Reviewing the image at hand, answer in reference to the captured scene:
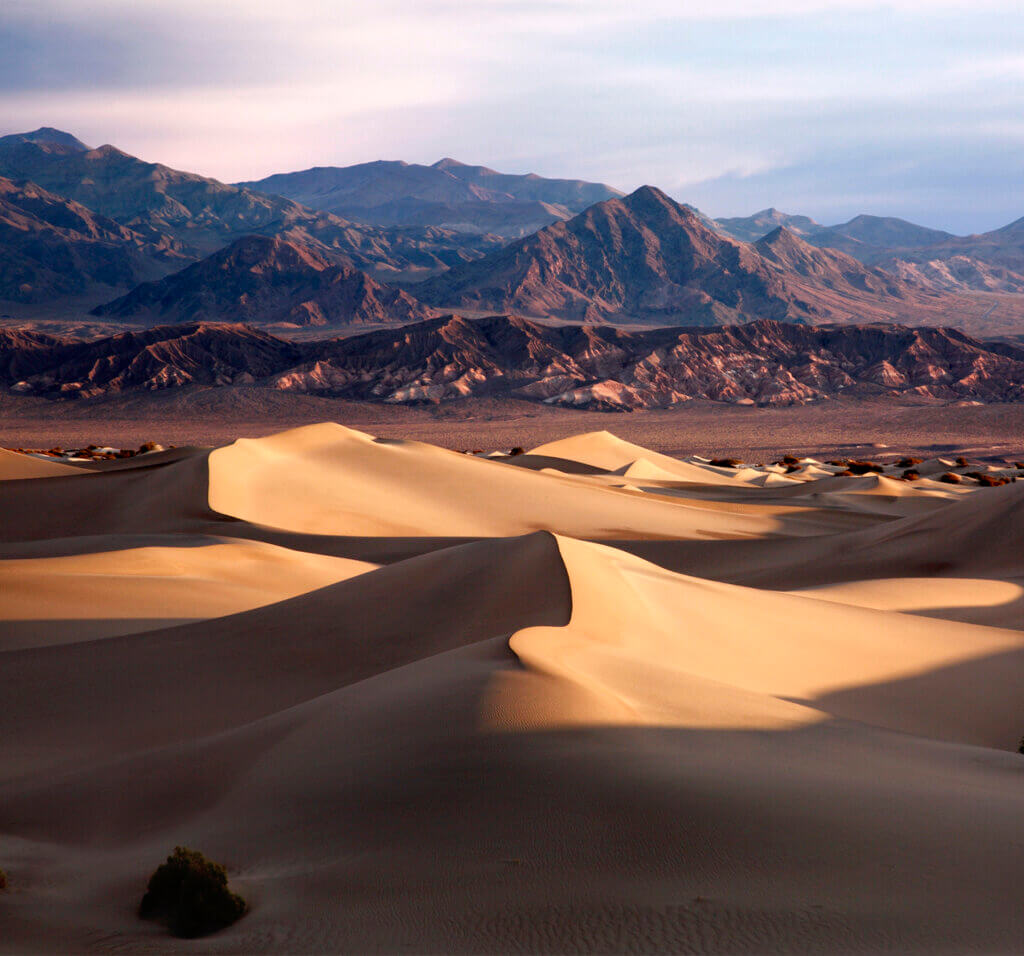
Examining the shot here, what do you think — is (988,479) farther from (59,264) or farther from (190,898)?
(59,264)

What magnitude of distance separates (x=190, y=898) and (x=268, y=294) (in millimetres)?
159815

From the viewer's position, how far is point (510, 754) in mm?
5430

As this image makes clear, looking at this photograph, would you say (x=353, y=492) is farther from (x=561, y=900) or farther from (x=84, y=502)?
(x=561, y=900)

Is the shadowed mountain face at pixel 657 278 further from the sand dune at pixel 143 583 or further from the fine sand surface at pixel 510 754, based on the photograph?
the fine sand surface at pixel 510 754

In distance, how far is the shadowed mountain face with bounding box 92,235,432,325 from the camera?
482ft

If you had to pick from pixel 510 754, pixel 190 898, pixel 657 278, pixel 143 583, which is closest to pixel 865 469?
pixel 143 583

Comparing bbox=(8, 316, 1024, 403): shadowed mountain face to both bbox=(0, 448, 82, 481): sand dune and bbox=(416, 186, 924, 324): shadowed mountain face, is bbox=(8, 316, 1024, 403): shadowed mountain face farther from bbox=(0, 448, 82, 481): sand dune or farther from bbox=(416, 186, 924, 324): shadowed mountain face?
bbox=(416, 186, 924, 324): shadowed mountain face

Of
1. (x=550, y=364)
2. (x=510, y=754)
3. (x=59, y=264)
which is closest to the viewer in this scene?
(x=510, y=754)

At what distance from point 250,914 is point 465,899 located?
89 centimetres

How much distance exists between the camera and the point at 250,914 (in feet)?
14.1

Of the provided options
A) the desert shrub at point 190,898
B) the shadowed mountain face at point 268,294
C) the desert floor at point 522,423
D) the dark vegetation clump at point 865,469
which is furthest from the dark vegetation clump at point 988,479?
the shadowed mountain face at point 268,294

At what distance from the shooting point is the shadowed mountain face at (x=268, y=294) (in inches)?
5782

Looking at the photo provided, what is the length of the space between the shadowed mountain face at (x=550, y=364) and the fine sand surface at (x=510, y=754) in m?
70.0

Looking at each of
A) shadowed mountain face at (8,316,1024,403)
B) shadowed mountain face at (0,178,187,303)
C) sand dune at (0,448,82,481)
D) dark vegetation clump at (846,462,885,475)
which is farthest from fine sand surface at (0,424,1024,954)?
shadowed mountain face at (0,178,187,303)
